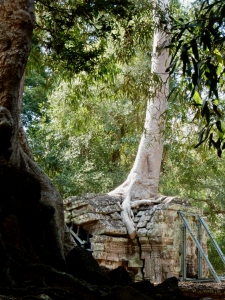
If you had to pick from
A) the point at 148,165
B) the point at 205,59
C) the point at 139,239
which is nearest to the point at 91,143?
the point at 148,165

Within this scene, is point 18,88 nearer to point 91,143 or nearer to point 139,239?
point 139,239

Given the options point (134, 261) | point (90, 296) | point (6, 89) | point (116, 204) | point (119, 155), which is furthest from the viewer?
point (119, 155)

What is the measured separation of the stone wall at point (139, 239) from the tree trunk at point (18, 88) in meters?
4.24

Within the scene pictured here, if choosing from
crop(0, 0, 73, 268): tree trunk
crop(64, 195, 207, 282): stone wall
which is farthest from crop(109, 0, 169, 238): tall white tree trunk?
crop(0, 0, 73, 268): tree trunk

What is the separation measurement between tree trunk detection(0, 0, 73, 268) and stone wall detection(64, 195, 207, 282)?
4.24 m

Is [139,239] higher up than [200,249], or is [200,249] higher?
[139,239]

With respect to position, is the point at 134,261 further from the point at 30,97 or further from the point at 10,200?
the point at 30,97

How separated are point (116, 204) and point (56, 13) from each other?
416cm

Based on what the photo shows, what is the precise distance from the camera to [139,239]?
9.45 m

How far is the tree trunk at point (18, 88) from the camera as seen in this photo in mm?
4070

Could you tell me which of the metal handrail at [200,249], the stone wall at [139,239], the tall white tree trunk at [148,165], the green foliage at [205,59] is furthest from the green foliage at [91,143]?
the green foliage at [205,59]

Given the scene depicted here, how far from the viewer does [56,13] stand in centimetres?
702

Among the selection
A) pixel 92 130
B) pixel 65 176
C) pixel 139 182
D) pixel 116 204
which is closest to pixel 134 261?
pixel 116 204

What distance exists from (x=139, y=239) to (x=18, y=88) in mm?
5646
